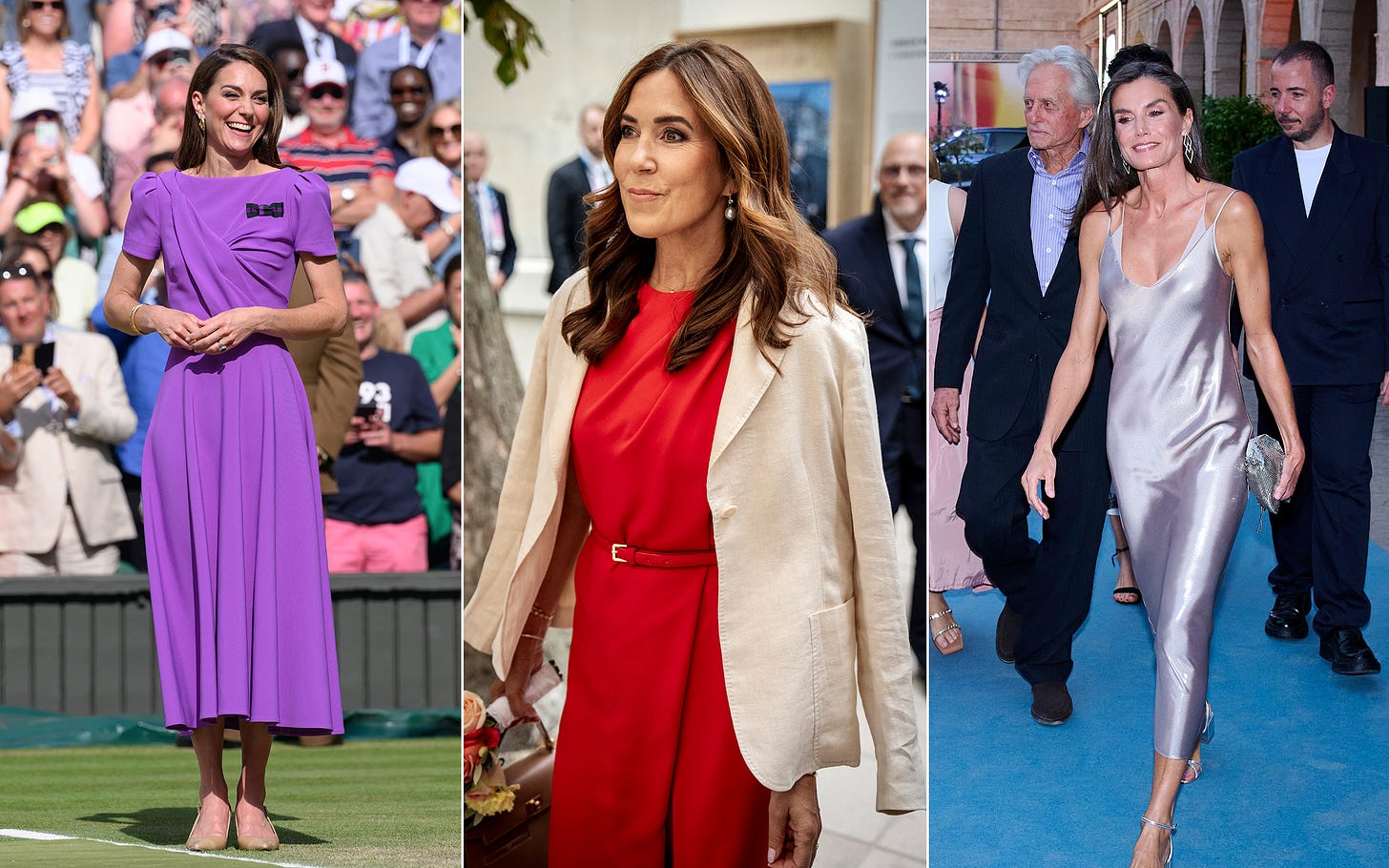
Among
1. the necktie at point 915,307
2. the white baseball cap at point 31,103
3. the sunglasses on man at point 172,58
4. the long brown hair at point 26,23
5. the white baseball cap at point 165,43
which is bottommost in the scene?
the necktie at point 915,307

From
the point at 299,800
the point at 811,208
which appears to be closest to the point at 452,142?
the point at 811,208

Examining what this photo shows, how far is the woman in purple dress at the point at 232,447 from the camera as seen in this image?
3623mm

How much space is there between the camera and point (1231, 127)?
3.63 meters

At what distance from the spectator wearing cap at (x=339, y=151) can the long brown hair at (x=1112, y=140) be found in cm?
472

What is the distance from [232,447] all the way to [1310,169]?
107 inches

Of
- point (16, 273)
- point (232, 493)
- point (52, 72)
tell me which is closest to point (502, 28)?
point (232, 493)

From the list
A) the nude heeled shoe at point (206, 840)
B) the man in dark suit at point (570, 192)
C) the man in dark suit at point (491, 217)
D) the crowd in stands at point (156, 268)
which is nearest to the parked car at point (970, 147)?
the nude heeled shoe at point (206, 840)

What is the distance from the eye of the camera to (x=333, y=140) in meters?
7.61

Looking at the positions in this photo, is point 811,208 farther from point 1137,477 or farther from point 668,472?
point 668,472

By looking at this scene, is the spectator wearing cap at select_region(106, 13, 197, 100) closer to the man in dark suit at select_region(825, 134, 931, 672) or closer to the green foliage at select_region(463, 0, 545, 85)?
the green foliage at select_region(463, 0, 545, 85)

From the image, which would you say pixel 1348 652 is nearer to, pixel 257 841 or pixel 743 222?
pixel 743 222

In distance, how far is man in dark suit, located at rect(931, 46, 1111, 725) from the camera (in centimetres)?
372

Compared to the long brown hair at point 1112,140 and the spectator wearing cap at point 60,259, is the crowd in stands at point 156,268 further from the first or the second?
the long brown hair at point 1112,140

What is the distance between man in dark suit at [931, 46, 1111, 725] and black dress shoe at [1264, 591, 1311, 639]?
44cm
